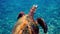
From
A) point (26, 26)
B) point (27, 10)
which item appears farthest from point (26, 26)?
point (27, 10)

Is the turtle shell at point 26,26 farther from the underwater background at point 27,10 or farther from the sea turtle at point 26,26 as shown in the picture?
the underwater background at point 27,10

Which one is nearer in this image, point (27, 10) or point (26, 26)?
point (26, 26)

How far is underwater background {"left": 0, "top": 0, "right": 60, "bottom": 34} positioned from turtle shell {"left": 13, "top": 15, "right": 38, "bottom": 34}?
454 millimetres

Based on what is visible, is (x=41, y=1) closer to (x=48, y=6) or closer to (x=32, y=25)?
(x=48, y=6)

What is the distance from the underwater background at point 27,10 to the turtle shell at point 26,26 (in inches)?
17.9

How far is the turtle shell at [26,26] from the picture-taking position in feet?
6.99

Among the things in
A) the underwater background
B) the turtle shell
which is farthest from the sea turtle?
the underwater background

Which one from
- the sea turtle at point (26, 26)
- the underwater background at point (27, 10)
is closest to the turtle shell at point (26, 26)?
the sea turtle at point (26, 26)

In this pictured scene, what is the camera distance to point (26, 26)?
2.18m

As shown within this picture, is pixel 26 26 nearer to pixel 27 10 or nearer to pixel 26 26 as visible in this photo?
pixel 26 26

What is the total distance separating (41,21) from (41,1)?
48 cm

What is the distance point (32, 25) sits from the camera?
7.39 ft

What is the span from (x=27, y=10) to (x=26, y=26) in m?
0.62

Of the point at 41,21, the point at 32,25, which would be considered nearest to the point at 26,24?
the point at 32,25
